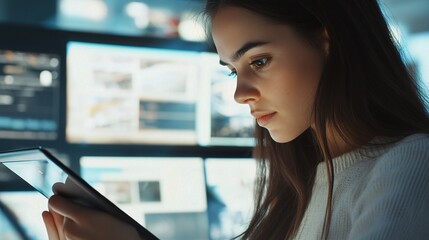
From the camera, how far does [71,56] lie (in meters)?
2.25

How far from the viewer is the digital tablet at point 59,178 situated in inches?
30.2

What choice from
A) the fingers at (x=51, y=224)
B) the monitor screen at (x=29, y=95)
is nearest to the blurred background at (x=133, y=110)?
the monitor screen at (x=29, y=95)

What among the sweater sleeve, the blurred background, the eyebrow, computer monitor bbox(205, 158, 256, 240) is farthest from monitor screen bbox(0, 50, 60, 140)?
the sweater sleeve

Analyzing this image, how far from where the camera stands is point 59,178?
0.83 meters

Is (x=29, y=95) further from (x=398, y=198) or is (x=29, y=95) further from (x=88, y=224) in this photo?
(x=398, y=198)

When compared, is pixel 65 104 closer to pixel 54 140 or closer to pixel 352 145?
pixel 54 140

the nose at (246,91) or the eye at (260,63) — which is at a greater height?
the eye at (260,63)

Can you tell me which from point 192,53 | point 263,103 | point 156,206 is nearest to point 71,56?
point 192,53

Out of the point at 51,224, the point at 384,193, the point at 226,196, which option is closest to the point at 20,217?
the point at 226,196

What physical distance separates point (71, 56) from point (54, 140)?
0.31m

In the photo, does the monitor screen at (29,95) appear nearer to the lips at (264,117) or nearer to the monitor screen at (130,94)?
the monitor screen at (130,94)

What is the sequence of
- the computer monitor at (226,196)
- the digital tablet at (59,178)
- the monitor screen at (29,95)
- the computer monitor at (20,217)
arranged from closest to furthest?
the digital tablet at (59,178), the computer monitor at (20,217), the monitor screen at (29,95), the computer monitor at (226,196)

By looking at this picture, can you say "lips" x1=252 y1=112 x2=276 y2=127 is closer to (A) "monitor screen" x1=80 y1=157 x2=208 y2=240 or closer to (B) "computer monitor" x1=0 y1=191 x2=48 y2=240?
(B) "computer monitor" x1=0 y1=191 x2=48 y2=240

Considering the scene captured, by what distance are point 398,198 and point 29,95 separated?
1691 mm
